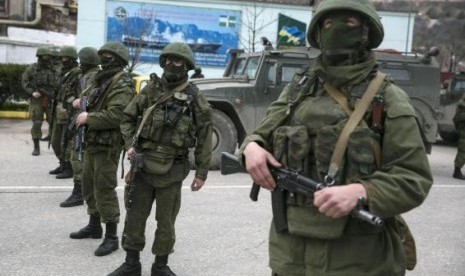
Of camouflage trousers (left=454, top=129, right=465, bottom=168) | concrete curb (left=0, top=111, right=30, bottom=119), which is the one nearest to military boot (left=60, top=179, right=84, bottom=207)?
camouflage trousers (left=454, top=129, right=465, bottom=168)

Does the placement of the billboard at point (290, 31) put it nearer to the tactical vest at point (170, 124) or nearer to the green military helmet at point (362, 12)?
the tactical vest at point (170, 124)

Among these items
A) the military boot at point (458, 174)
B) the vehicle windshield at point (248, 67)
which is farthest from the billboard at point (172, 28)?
the military boot at point (458, 174)

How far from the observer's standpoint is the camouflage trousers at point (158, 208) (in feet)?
13.3

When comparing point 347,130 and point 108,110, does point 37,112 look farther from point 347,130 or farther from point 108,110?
point 347,130

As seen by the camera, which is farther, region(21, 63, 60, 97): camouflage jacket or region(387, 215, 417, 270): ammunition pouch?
region(21, 63, 60, 97): camouflage jacket

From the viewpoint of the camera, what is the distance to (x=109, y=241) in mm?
4828

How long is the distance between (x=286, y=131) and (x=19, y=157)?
329 inches

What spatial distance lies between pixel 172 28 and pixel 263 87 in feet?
36.5

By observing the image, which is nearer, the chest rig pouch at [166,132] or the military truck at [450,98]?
the chest rig pouch at [166,132]

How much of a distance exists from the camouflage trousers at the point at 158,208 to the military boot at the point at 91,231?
1.21m

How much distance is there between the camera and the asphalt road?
4.57 m

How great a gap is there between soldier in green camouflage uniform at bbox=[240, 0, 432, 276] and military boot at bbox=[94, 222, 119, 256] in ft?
9.15

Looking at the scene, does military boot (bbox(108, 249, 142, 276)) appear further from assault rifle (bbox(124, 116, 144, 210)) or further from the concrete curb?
the concrete curb

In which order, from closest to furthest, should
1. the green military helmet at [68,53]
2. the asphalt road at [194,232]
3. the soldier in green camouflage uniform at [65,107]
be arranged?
the asphalt road at [194,232] → the soldier in green camouflage uniform at [65,107] → the green military helmet at [68,53]
